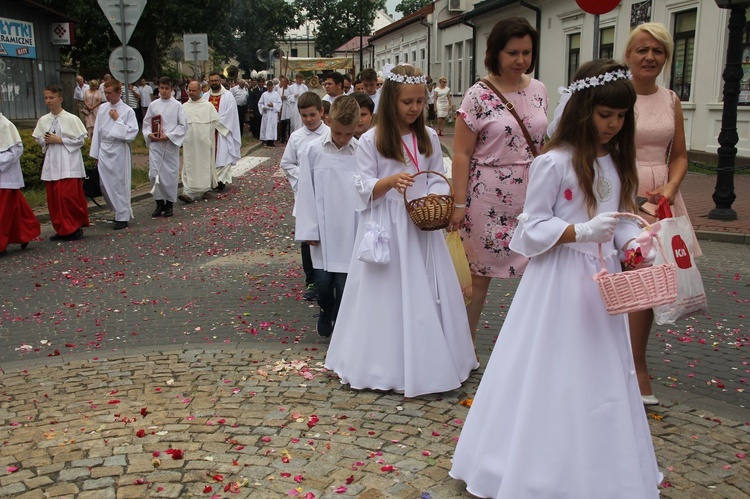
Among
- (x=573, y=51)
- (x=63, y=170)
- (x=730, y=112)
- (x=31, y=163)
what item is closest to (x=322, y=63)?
(x=573, y=51)

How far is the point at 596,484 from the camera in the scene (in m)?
3.23

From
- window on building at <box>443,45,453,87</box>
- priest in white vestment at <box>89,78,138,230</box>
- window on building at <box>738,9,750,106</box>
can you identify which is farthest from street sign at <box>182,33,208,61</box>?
window on building at <box>443,45,453,87</box>

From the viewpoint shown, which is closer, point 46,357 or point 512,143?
point 512,143

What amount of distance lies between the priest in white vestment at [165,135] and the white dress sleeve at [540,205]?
10917mm

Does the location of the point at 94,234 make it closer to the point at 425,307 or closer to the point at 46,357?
the point at 46,357

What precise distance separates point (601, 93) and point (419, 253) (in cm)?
188

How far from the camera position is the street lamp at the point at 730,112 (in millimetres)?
11539

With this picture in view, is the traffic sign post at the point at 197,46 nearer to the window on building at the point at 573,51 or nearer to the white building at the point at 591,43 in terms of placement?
the white building at the point at 591,43

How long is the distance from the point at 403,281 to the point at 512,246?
4.95 feet

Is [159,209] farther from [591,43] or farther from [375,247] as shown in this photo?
[591,43]

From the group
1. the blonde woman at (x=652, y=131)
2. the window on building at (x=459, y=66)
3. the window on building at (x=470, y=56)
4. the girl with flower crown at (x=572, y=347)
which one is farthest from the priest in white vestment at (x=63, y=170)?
the window on building at (x=459, y=66)

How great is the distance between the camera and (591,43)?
25.2 m

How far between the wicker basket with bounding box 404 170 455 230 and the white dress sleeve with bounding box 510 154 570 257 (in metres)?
1.25

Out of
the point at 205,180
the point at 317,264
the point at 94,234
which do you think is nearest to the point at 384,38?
the point at 205,180
